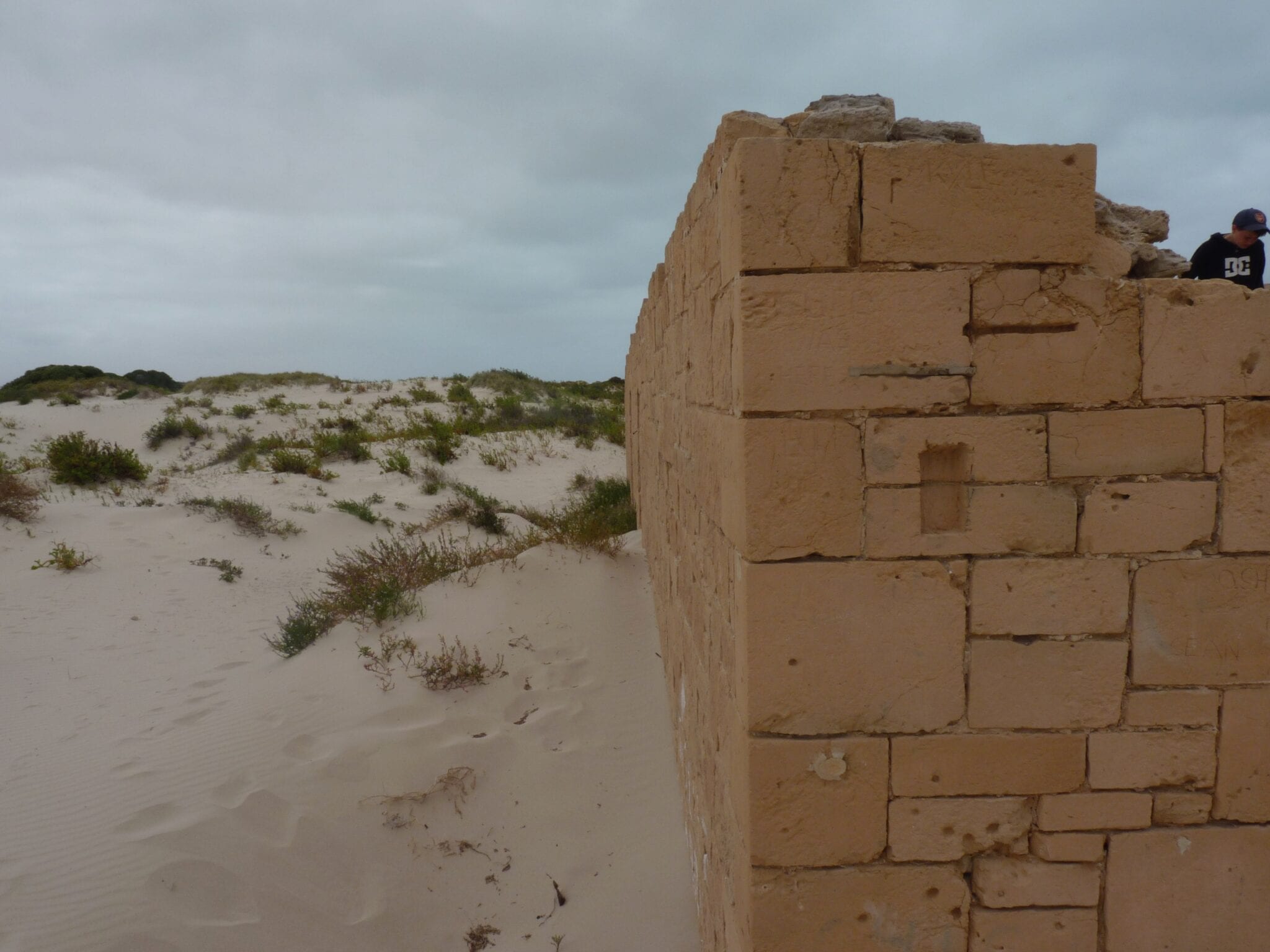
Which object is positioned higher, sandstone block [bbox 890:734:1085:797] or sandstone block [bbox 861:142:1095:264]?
sandstone block [bbox 861:142:1095:264]

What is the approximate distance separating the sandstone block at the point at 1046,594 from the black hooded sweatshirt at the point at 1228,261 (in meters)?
2.11

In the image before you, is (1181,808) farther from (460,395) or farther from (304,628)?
(460,395)

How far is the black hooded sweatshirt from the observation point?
11.3 ft

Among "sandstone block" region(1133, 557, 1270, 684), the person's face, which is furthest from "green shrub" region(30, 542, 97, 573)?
the person's face

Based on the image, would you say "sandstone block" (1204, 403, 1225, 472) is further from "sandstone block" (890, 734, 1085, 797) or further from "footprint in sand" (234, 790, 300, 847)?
"footprint in sand" (234, 790, 300, 847)

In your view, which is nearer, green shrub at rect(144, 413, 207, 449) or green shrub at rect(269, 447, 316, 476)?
green shrub at rect(269, 447, 316, 476)

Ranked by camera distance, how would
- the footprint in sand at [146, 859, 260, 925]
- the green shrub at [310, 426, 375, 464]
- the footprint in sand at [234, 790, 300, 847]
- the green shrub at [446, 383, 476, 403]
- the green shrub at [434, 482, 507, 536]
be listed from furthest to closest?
1. the green shrub at [446, 383, 476, 403]
2. the green shrub at [310, 426, 375, 464]
3. the green shrub at [434, 482, 507, 536]
4. the footprint in sand at [234, 790, 300, 847]
5. the footprint in sand at [146, 859, 260, 925]

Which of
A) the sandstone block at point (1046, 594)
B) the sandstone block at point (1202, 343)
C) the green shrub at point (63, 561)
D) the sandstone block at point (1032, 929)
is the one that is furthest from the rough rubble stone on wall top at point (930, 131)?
the green shrub at point (63, 561)

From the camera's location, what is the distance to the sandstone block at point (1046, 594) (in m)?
2.09

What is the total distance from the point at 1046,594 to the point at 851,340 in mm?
878

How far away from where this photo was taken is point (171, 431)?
1738cm

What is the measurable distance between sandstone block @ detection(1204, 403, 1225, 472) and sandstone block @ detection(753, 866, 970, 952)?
1311 millimetres

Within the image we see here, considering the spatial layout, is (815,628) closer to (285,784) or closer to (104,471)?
(285,784)

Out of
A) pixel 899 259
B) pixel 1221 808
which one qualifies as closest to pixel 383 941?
pixel 1221 808
